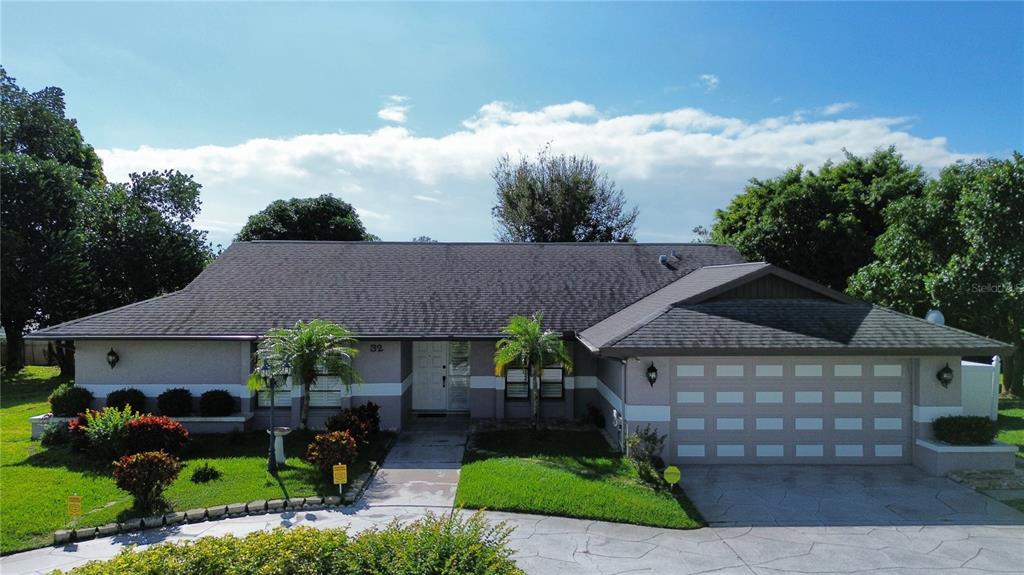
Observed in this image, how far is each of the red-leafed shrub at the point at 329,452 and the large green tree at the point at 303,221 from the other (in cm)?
2868

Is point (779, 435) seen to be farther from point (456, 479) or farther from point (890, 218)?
point (890, 218)

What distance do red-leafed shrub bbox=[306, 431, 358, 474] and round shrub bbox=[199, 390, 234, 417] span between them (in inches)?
182

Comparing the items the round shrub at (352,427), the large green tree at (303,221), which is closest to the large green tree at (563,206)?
the large green tree at (303,221)

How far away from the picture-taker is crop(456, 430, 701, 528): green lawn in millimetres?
9523

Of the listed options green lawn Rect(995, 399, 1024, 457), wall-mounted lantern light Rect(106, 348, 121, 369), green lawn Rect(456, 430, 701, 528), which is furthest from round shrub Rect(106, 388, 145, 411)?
green lawn Rect(995, 399, 1024, 457)

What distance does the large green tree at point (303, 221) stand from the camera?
3716cm

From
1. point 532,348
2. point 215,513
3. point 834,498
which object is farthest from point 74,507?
point 834,498

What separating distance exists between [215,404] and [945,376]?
15.6 metres

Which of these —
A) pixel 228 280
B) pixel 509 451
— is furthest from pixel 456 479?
pixel 228 280

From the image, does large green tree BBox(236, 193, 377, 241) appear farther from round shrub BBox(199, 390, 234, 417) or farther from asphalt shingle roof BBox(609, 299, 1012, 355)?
asphalt shingle roof BBox(609, 299, 1012, 355)

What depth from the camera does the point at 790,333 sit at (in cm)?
1226

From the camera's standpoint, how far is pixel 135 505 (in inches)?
374

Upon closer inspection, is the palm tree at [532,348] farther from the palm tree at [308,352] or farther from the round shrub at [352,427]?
the palm tree at [308,352]

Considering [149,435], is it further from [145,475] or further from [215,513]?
[215,513]
